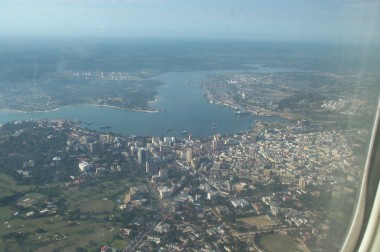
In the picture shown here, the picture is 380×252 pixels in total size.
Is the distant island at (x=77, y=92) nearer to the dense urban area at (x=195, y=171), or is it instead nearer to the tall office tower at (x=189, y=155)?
the dense urban area at (x=195, y=171)

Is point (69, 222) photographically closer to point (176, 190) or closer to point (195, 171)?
point (176, 190)

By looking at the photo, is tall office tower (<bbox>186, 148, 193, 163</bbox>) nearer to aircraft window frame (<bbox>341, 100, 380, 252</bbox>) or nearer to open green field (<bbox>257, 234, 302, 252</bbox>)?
open green field (<bbox>257, 234, 302, 252</bbox>)

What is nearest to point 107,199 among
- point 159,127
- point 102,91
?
point 159,127

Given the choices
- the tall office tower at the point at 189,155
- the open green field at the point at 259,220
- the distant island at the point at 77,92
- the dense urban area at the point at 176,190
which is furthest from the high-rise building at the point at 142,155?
the distant island at the point at 77,92

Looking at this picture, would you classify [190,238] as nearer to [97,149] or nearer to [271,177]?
[271,177]

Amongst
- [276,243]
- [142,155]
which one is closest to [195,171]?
[142,155]

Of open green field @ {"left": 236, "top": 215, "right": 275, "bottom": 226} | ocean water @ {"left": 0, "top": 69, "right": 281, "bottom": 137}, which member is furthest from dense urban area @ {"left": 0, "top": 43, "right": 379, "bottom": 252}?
ocean water @ {"left": 0, "top": 69, "right": 281, "bottom": 137}
